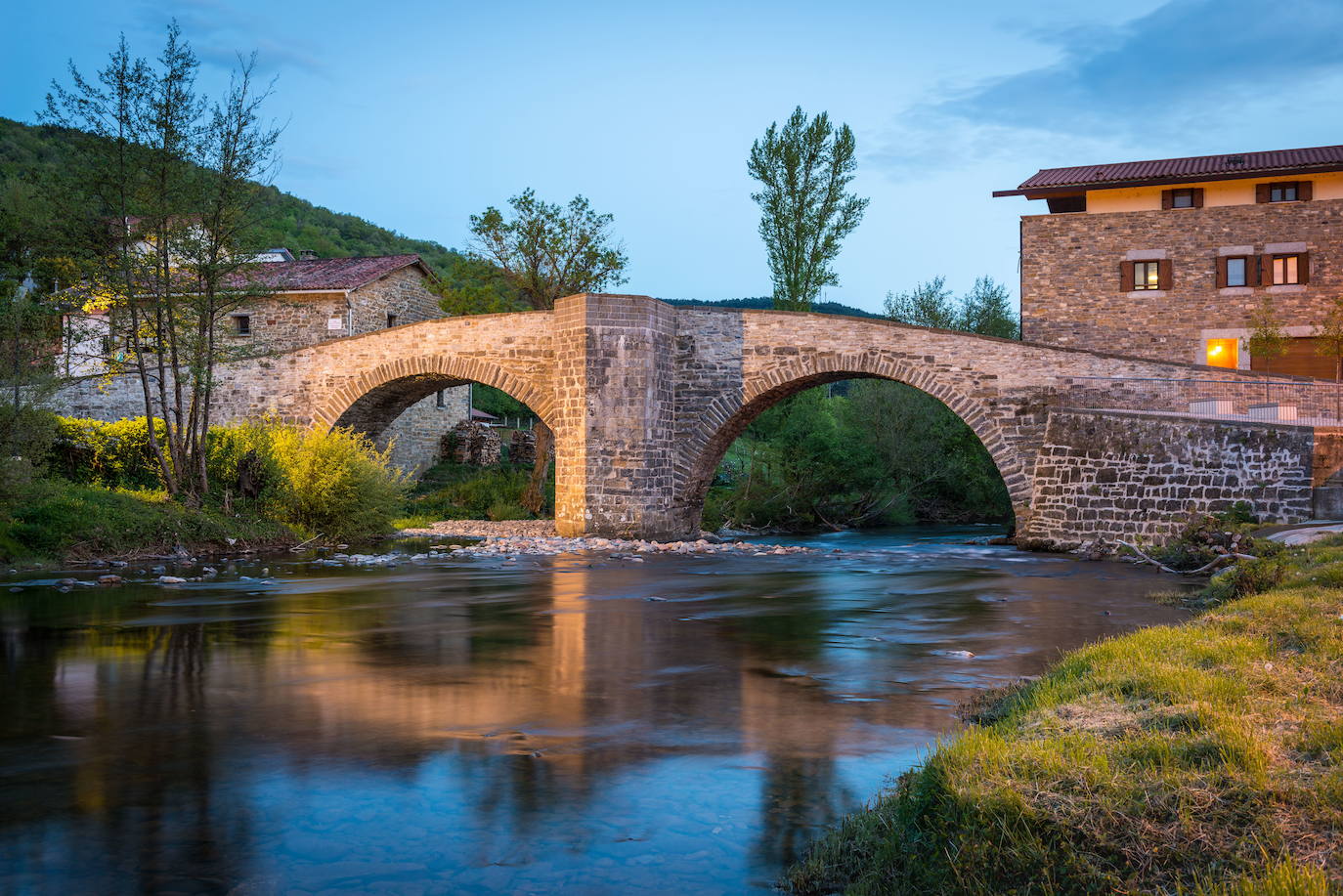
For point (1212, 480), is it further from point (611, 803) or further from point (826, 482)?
point (611, 803)

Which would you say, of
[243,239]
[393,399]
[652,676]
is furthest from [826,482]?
[652,676]

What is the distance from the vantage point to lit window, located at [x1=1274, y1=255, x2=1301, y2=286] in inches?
989

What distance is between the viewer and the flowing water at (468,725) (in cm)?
385

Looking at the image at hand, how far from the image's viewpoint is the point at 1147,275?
1023 inches

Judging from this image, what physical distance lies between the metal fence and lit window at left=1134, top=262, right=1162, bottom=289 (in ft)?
30.5

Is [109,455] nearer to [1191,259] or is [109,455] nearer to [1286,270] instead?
[1191,259]

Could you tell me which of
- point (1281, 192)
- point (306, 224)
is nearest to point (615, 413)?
point (1281, 192)

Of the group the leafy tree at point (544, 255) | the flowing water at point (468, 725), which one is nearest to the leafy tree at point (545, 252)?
the leafy tree at point (544, 255)

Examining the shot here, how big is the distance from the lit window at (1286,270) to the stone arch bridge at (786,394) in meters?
9.84

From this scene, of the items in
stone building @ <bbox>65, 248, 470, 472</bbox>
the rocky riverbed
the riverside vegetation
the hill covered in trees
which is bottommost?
the rocky riverbed

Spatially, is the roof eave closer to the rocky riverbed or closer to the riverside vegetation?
the rocky riverbed

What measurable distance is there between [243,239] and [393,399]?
6779 millimetres

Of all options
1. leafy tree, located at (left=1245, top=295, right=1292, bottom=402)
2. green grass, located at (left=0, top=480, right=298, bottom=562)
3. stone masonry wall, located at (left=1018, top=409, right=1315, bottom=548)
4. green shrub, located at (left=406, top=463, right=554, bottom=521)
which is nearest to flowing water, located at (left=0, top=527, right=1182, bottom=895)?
green grass, located at (left=0, top=480, right=298, bottom=562)

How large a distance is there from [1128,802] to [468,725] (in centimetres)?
356
